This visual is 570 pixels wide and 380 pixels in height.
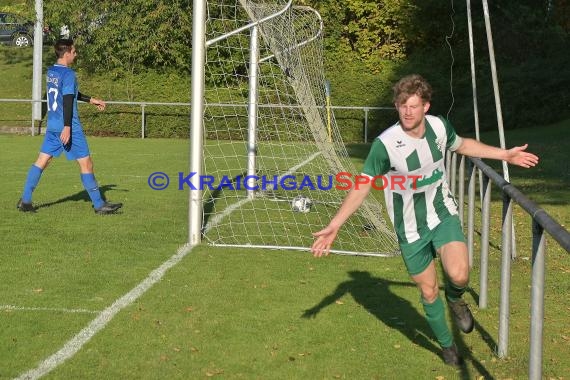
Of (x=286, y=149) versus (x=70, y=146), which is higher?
(x=70, y=146)

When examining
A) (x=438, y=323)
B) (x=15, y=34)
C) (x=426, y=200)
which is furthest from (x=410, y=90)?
(x=15, y=34)

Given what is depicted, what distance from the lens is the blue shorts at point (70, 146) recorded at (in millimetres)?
11102

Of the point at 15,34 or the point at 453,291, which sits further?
the point at 15,34

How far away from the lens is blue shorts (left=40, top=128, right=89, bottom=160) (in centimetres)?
1110

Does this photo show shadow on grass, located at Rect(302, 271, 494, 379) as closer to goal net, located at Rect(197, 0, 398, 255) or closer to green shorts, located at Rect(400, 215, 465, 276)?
green shorts, located at Rect(400, 215, 465, 276)

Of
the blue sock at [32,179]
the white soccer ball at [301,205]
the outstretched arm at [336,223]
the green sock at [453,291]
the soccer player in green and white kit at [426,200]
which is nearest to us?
the outstretched arm at [336,223]

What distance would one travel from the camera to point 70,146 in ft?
36.4

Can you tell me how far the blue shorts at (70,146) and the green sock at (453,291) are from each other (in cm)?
604

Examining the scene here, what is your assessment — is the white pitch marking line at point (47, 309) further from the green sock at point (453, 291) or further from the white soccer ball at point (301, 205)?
the white soccer ball at point (301, 205)

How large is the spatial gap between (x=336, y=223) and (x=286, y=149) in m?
10.0

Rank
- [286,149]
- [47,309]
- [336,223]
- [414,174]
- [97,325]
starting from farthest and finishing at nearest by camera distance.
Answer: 1. [286,149]
2. [47,309]
3. [97,325]
4. [414,174]
5. [336,223]

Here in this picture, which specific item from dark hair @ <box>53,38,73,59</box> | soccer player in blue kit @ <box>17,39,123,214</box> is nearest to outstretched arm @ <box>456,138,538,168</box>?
soccer player in blue kit @ <box>17,39,123,214</box>

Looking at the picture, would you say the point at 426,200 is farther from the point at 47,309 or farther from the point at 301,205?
the point at 301,205

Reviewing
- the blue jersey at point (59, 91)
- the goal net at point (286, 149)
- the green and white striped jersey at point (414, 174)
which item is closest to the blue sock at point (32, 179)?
the blue jersey at point (59, 91)
